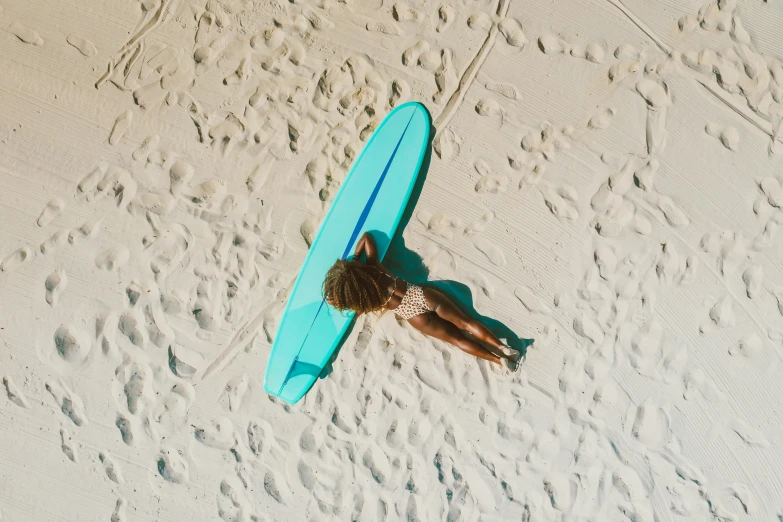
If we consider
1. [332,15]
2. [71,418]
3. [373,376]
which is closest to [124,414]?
[71,418]

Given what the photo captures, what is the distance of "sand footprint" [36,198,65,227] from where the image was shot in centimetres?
235

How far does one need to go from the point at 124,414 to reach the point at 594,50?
3001 millimetres

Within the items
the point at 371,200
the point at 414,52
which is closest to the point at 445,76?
the point at 414,52

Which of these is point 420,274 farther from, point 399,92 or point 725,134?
point 725,134

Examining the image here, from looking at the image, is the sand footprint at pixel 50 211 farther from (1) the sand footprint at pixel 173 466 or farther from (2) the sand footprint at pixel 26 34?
(1) the sand footprint at pixel 173 466

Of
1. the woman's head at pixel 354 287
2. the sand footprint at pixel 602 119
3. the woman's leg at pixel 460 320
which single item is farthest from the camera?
the sand footprint at pixel 602 119

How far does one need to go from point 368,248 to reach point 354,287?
254mm

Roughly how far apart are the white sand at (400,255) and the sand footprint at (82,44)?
0.04 ft

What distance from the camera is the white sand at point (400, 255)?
230 centimetres

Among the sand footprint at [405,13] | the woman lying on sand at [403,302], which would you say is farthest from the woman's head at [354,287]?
the sand footprint at [405,13]

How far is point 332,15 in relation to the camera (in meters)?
2.35

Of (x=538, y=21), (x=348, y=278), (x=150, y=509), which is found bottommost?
(x=150, y=509)

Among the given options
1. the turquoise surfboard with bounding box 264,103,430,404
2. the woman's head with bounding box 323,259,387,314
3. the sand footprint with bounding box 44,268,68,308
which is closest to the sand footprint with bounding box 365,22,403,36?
the turquoise surfboard with bounding box 264,103,430,404

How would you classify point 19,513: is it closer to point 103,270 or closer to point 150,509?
point 150,509
